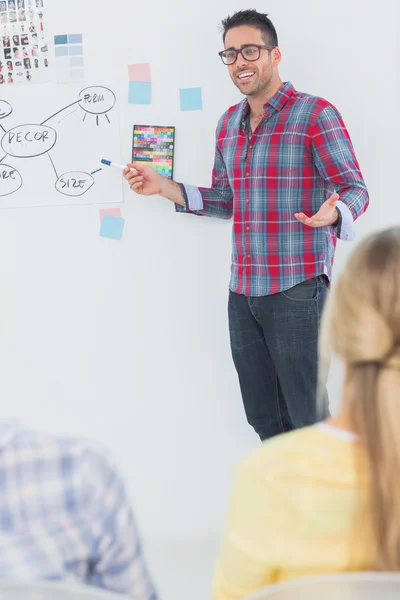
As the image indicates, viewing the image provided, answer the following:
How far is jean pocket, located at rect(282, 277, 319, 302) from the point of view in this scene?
7.06 ft

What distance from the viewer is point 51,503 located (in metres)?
0.85

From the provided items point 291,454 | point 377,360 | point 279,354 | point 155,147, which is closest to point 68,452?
point 291,454

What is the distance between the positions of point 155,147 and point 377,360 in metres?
1.67

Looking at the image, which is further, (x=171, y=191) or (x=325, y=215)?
(x=171, y=191)

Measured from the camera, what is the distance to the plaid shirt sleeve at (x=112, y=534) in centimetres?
85

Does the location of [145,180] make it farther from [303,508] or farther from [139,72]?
[303,508]

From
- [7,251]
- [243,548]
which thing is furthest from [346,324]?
[7,251]

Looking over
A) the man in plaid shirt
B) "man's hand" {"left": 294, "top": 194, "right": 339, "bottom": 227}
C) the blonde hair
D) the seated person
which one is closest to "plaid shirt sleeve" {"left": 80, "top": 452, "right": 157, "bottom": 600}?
the seated person

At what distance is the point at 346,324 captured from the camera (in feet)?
2.77

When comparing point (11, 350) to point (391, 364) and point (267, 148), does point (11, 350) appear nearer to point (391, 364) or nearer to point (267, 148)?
point (267, 148)

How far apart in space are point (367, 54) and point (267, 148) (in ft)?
1.54

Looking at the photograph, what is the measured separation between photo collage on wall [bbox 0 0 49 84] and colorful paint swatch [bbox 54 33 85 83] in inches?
1.7

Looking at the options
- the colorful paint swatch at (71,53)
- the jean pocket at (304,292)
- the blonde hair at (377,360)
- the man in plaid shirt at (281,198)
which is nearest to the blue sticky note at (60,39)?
the colorful paint swatch at (71,53)

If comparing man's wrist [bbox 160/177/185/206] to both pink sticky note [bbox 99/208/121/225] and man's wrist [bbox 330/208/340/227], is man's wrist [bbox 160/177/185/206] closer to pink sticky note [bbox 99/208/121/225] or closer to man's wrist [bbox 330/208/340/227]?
pink sticky note [bbox 99/208/121/225]
